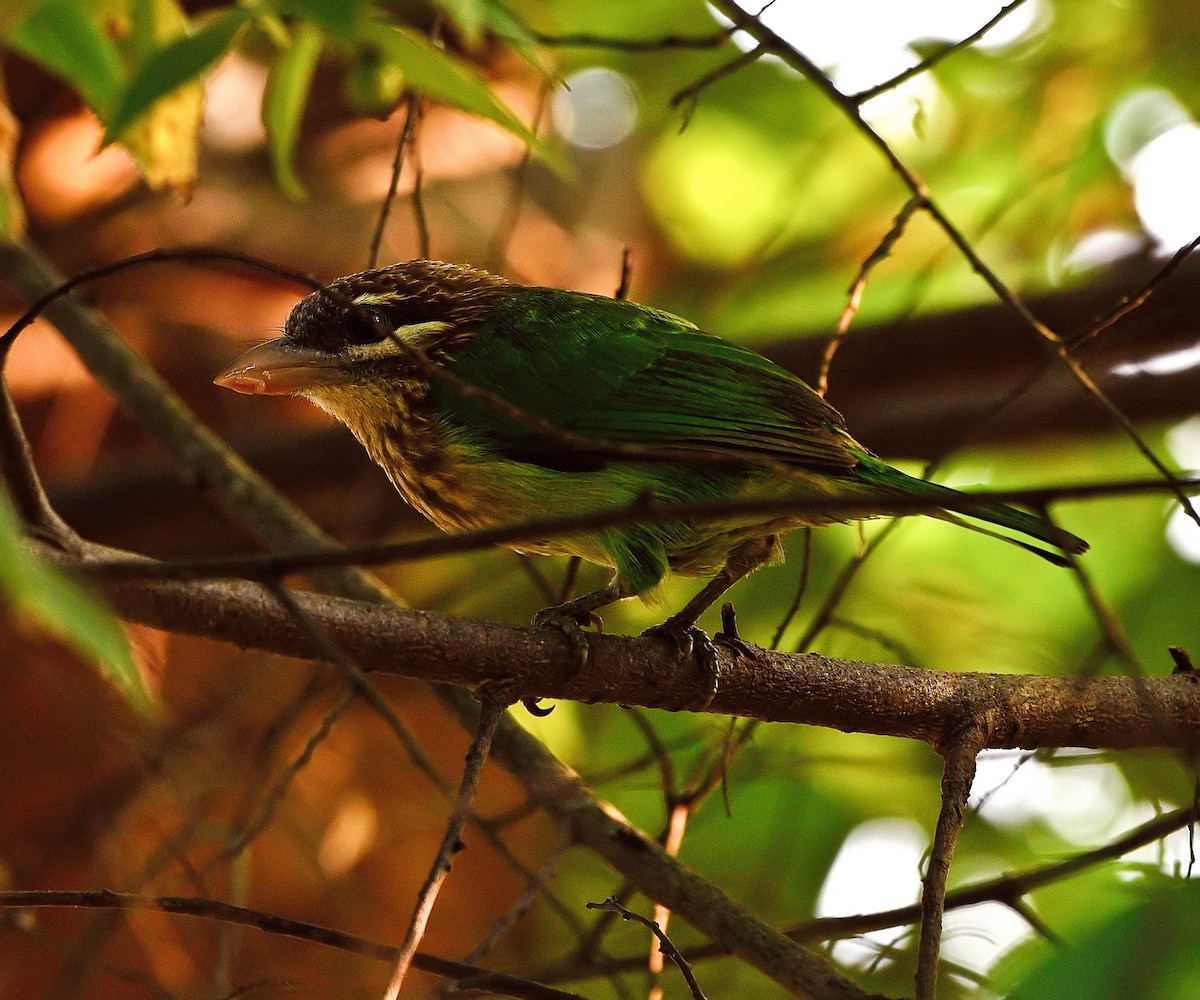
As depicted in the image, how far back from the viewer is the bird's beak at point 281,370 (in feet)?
11.6

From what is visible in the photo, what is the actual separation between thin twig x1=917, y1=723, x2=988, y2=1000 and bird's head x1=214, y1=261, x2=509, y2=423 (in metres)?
1.67

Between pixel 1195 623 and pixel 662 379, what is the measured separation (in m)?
2.40

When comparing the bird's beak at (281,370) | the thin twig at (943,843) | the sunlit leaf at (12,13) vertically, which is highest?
the bird's beak at (281,370)

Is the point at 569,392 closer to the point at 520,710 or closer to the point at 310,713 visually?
the point at 520,710

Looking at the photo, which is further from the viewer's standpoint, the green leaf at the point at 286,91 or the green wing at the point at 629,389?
the green wing at the point at 629,389

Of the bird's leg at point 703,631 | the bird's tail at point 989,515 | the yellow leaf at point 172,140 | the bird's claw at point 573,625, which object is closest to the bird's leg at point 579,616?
the bird's claw at point 573,625

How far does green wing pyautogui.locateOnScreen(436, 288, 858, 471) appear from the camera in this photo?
332 cm

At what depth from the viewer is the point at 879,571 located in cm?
535

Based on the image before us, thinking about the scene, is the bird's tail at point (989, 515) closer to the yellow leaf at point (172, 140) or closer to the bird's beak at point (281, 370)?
the bird's beak at point (281, 370)

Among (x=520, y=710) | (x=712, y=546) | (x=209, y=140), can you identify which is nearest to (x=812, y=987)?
(x=712, y=546)

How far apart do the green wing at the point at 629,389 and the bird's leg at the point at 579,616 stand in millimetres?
338

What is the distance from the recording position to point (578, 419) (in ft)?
11.5

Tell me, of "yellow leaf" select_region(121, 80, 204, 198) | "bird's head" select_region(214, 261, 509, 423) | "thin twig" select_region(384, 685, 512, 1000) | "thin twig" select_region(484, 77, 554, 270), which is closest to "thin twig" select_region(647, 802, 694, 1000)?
"thin twig" select_region(384, 685, 512, 1000)

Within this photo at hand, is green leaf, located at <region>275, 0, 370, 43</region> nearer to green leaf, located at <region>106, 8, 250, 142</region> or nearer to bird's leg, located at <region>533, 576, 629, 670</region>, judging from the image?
green leaf, located at <region>106, 8, 250, 142</region>
